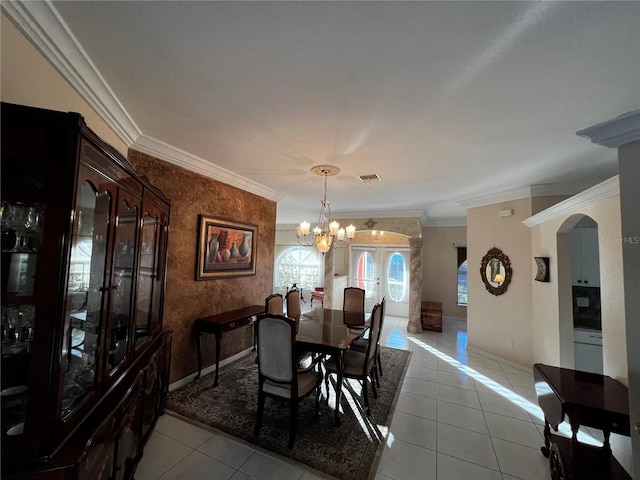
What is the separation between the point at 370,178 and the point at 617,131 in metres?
2.50

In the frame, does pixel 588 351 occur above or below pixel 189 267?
below

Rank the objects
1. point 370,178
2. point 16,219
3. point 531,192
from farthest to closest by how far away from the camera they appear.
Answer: point 531,192 → point 370,178 → point 16,219

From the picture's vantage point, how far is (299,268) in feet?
30.4

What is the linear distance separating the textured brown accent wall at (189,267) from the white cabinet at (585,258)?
465 cm

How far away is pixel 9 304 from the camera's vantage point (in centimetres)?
99

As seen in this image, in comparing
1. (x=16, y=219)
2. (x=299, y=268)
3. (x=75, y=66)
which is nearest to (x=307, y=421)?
(x=16, y=219)

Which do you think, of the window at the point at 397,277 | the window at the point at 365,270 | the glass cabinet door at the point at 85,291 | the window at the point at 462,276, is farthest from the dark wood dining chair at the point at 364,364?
the window at the point at 462,276

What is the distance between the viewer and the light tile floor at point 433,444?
1917 mm

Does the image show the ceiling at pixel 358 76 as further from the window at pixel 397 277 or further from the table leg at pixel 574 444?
the window at pixel 397 277

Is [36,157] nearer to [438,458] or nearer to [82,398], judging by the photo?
[82,398]

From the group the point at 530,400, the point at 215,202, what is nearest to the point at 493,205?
the point at 530,400

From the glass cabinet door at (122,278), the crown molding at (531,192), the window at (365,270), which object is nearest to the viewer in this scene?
the glass cabinet door at (122,278)

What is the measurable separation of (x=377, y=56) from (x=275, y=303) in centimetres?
290

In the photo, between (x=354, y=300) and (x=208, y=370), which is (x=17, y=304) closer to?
(x=208, y=370)
